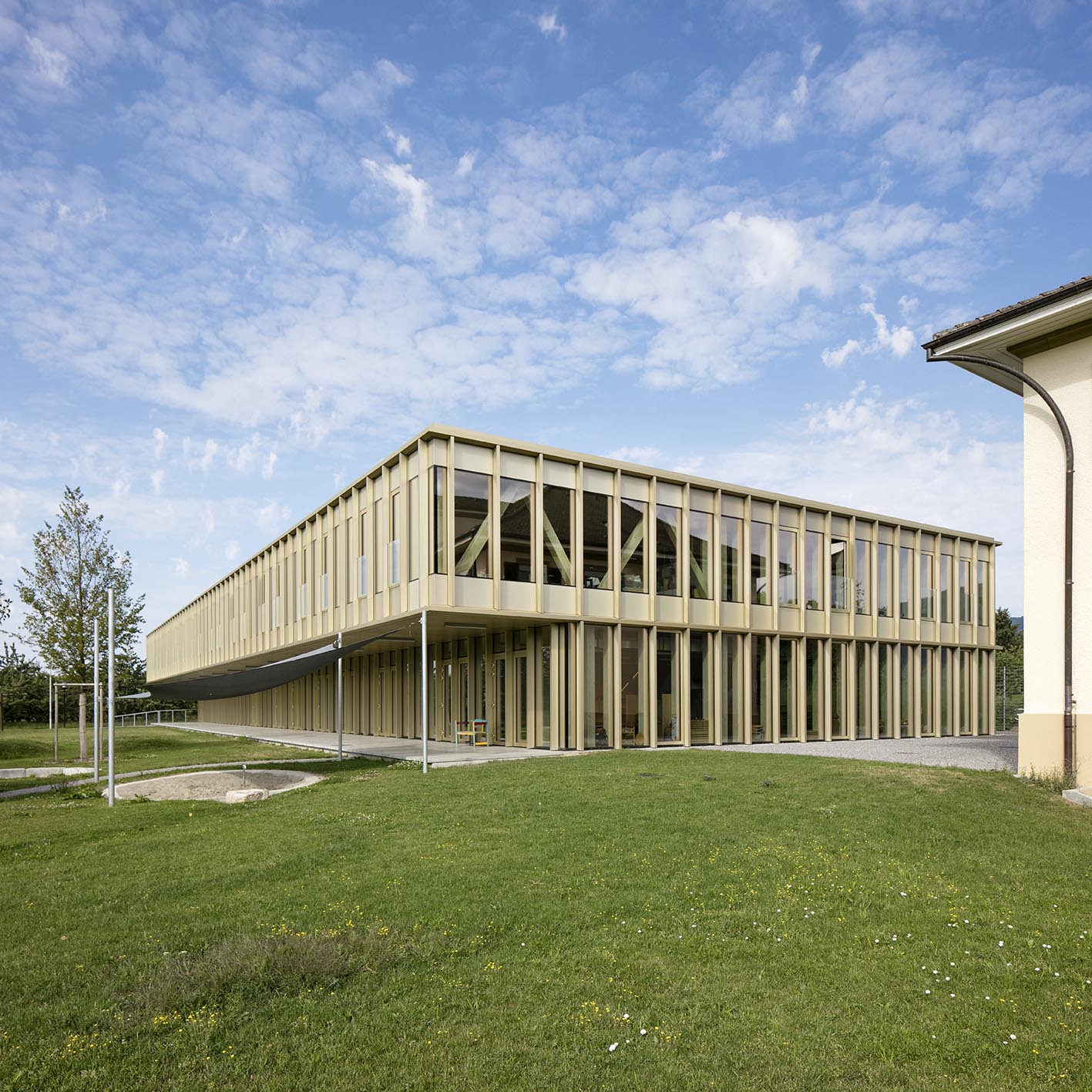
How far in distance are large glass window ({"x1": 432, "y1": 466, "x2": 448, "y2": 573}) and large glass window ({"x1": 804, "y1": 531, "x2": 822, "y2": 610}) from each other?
1321 centimetres

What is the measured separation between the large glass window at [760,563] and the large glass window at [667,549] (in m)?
3.25

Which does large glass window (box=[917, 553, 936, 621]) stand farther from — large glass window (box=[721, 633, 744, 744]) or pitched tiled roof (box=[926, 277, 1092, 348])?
pitched tiled roof (box=[926, 277, 1092, 348])

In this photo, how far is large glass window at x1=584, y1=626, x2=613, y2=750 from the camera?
73.7 ft

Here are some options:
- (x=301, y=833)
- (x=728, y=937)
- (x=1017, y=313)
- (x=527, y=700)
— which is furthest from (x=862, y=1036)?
(x=527, y=700)

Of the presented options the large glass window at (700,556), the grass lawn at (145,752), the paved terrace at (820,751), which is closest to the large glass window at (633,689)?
the paved terrace at (820,751)

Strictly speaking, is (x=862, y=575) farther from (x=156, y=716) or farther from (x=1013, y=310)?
(x=156, y=716)

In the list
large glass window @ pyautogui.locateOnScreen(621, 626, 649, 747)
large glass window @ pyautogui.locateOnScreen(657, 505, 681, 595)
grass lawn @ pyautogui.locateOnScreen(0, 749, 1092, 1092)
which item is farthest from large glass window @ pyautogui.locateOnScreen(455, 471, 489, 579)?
grass lawn @ pyautogui.locateOnScreen(0, 749, 1092, 1092)

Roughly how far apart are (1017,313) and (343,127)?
1272 centimetres

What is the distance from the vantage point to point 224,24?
49.1 feet

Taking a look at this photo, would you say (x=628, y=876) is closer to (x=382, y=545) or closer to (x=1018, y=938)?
(x=1018, y=938)

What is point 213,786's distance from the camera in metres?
15.7

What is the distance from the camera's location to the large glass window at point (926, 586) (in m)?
32.4

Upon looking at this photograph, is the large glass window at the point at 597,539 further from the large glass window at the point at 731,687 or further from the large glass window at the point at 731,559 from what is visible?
the large glass window at the point at 731,687

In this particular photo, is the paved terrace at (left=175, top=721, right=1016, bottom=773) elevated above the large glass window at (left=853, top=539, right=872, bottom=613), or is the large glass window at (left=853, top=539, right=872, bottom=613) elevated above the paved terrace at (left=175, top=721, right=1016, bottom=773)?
the large glass window at (left=853, top=539, right=872, bottom=613)
